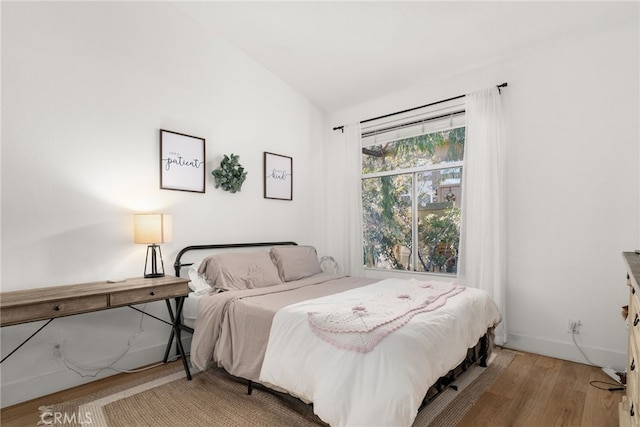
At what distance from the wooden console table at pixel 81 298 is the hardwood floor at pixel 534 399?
444 mm

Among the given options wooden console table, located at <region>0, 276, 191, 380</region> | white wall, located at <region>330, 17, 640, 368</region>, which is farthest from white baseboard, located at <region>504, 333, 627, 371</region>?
wooden console table, located at <region>0, 276, 191, 380</region>

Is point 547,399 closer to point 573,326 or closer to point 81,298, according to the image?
point 573,326

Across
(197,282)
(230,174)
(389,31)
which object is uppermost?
(389,31)

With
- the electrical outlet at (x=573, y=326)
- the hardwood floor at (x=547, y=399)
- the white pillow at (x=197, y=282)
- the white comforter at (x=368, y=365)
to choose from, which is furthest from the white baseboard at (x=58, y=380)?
the electrical outlet at (x=573, y=326)

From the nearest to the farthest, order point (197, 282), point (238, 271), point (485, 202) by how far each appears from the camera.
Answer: point (197, 282) → point (238, 271) → point (485, 202)

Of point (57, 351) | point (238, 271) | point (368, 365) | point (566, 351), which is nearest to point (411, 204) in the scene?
point (566, 351)

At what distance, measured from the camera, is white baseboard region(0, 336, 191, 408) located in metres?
2.24

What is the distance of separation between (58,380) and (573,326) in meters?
3.99

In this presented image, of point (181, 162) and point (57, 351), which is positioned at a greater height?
point (181, 162)

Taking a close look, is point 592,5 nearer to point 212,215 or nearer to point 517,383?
point 517,383

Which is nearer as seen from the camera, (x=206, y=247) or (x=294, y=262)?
(x=206, y=247)

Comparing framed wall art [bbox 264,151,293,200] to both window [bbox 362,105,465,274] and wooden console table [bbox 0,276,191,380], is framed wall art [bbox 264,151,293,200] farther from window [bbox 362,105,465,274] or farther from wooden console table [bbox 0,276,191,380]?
wooden console table [bbox 0,276,191,380]

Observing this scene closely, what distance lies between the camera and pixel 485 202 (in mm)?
3275
